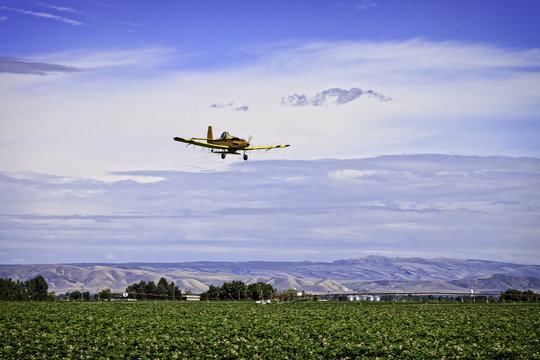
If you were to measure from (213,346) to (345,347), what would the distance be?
13.5 m

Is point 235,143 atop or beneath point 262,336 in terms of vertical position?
atop

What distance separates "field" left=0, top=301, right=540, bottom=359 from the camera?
2729 inches

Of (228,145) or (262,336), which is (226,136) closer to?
(228,145)

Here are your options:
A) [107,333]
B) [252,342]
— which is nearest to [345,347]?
[252,342]

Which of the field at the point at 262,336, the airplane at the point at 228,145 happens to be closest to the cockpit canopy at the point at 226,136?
the airplane at the point at 228,145

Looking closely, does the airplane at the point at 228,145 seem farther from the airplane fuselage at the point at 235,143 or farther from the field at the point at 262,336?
the field at the point at 262,336

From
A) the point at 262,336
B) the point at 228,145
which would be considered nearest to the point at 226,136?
the point at 228,145

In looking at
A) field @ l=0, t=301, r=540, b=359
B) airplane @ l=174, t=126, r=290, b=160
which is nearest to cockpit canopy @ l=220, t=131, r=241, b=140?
airplane @ l=174, t=126, r=290, b=160

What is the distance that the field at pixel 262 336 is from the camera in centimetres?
6931

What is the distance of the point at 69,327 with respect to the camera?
79.8 meters

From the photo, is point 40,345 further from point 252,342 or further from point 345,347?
point 345,347

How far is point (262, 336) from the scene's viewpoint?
252ft

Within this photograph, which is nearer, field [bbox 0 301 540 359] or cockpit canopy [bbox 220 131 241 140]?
field [bbox 0 301 540 359]

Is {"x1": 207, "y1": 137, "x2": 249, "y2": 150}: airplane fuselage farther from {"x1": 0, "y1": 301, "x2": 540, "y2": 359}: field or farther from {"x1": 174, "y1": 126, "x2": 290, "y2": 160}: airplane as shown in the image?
{"x1": 0, "y1": 301, "x2": 540, "y2": 359}: field
